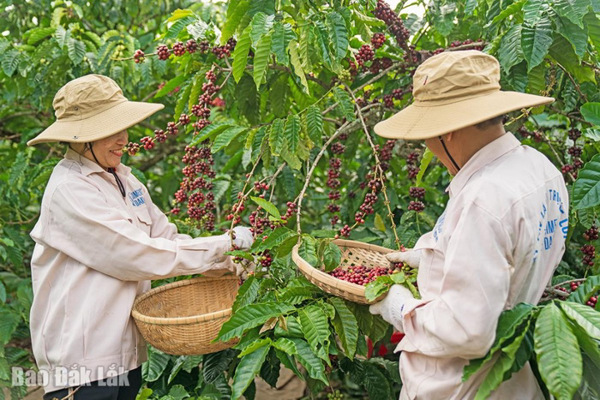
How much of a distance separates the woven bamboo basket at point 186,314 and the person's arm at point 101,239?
170 mm

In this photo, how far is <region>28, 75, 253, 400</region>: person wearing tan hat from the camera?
1911 mm

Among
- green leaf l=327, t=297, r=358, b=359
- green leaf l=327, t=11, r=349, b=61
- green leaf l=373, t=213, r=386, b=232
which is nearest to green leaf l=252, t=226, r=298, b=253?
green leaf l=327, t=297, r=358, b=359

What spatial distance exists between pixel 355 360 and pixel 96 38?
7.54 feet

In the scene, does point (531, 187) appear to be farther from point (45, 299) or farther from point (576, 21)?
point (45, 299)

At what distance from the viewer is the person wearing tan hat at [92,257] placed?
75.2 inches

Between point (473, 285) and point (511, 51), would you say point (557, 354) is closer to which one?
point (473, 285)

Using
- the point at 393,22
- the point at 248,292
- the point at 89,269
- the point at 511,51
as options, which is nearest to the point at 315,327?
the point at 248,292

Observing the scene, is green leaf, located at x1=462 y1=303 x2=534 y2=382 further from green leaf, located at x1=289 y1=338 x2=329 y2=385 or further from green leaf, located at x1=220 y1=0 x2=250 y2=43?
green leaf, located at x1=220 y1=0 x2=250 y2=43

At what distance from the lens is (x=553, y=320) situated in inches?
50.8

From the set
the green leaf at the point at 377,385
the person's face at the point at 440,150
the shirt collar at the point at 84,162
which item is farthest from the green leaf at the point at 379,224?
the shirt collar at the point at 84,162

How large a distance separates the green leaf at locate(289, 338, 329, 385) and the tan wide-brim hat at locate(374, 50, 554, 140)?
684 millimetres

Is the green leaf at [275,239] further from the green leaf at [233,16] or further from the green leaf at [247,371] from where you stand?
the green leaf at [233,16]

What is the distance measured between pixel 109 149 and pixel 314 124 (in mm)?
756

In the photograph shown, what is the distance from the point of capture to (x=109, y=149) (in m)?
2.07
